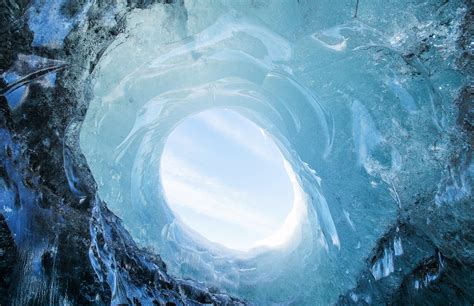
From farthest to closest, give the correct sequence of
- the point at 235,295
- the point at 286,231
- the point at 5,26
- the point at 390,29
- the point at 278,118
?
1. the point at 286,231
2. the point at 235,295
3. the point at 278,118
4. the point at 390,29
5. the point at 5,26

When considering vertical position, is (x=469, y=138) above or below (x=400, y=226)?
above

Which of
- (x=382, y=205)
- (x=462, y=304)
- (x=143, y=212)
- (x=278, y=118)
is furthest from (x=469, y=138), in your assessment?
(x=143, y=212)

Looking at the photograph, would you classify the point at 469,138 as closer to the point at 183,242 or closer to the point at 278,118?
the point at 278,118

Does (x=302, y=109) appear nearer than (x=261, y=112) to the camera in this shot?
Yes
